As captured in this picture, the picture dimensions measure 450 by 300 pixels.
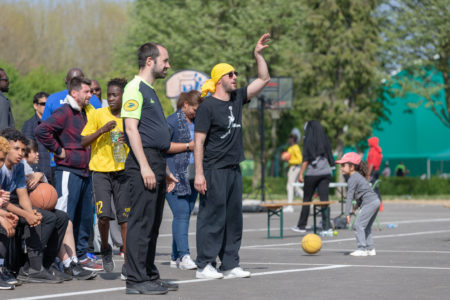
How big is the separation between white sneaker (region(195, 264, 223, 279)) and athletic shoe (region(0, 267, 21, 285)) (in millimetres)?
1805

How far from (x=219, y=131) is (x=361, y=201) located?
4023 millimetres

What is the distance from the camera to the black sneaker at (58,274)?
9.13m

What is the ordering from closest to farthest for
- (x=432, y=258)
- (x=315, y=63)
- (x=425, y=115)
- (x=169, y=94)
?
1. (x=432, y=258)
2. (x=169, y=94)
3. (x=315, y=63)
4. (x=425, y=115)

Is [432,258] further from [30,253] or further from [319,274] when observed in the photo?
[30,253]

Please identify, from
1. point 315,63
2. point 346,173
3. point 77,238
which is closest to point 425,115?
Result: point 315,63

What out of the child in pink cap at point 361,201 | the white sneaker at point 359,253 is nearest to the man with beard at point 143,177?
the white sneaker at point 359,253

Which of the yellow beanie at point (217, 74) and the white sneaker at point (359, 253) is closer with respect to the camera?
the yellow beanie at point (217, 74)

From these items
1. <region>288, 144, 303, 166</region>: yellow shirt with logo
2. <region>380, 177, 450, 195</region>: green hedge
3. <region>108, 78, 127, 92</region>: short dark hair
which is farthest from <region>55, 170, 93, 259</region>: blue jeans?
<region>380, 177, 450, 195</region>: green hedge

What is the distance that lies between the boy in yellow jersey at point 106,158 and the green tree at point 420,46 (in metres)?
36.6

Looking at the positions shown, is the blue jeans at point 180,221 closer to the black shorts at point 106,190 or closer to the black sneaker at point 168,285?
the black shorts at point 106,190

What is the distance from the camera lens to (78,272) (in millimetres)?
9367

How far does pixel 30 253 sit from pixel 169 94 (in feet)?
67.9

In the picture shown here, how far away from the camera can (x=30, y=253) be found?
29.9 ft

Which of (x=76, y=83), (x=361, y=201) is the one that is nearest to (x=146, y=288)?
(x=76, y=83)
